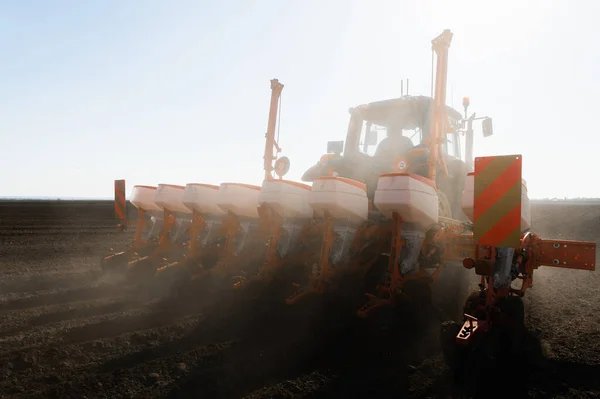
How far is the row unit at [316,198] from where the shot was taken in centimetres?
442

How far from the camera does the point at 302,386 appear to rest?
9.57 feet

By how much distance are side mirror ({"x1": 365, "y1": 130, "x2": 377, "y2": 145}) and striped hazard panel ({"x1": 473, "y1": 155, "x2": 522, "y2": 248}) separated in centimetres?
390

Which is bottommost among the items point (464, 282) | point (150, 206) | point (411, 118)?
point (464, 282)

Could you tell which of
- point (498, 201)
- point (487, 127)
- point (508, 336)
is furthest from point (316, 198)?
point (487, 127)

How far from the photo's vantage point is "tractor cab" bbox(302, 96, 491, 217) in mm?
6742

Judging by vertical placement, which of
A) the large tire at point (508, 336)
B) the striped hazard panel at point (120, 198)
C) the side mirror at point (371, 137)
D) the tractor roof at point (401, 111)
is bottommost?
the large tire at point (508, 336)

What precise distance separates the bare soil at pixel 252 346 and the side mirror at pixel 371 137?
288 centimetres

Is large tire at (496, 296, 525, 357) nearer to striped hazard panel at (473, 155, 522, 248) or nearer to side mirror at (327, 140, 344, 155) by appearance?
striped hazard panel at (473, 155, 522, 248)

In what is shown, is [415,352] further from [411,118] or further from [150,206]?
[150,206]

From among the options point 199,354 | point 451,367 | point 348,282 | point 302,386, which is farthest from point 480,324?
point 199,354

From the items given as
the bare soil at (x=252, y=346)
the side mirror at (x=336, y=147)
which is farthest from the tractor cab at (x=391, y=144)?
the bare soil at (x=252, y=346)

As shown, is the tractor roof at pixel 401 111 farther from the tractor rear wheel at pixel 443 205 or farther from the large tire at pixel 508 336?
the large tire at pixel 508 336

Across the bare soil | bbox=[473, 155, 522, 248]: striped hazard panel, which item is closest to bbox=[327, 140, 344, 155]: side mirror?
the bare soil

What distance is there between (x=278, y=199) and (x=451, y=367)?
3.11 m
